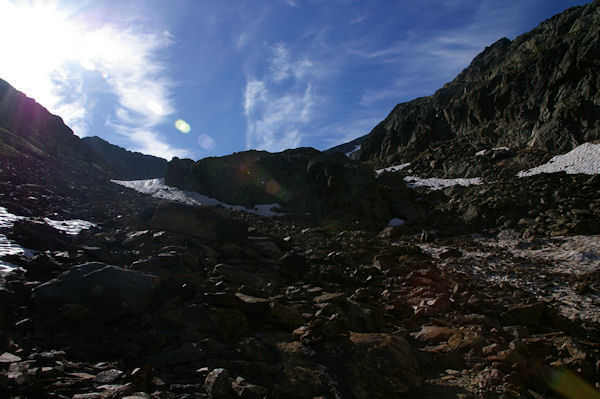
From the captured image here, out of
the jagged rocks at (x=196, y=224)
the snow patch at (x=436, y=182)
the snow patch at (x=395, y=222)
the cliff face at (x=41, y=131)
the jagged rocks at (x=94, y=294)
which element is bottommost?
the snow patch at (x=395, y=222)

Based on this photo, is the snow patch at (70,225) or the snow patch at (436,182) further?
the snow patch at (436,182)

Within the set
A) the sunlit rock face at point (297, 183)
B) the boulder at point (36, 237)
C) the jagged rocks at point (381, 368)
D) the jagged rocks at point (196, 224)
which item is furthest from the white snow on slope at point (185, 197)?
the jagged rocks at point (381, 368)

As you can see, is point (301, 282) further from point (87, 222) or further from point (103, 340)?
point (87, 222)

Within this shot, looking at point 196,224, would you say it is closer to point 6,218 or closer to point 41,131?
point 6,218

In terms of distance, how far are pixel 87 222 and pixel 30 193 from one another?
4.61m

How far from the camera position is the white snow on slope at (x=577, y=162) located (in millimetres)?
27219

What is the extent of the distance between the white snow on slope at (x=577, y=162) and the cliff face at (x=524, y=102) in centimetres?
200

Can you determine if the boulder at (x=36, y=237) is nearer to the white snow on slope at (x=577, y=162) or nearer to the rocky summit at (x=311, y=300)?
the rocky summit at (x=311, y=300)

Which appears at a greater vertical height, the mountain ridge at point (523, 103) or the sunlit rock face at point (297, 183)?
the mountain ridge at point (523, 103)

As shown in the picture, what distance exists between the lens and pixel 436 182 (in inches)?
1524

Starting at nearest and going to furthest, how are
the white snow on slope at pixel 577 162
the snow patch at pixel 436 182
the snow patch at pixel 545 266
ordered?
1. the snow patch at pixel 545 266
2. the white snow on slope at pixel 577 162
3. the snow patch at pixel 436 182

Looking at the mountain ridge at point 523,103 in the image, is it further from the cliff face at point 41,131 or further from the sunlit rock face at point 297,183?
the cliff face at point 41,131

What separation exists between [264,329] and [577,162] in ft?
109

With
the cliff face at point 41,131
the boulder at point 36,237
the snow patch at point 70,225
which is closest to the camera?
the boulder at point 36,237
